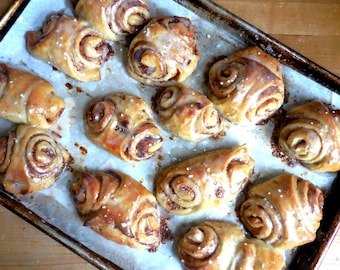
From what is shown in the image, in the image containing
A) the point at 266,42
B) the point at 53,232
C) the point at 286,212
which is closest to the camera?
the point at 53,232

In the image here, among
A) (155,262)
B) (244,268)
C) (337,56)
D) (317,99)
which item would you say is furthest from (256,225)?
(337,56)

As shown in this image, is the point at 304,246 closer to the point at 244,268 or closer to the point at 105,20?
the point at 244,268

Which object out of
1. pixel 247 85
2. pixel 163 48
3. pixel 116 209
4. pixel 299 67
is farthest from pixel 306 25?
pixel 116 209

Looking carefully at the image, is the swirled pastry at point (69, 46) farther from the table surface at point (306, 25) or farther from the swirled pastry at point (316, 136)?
the swirled pastry at point (316, 136)

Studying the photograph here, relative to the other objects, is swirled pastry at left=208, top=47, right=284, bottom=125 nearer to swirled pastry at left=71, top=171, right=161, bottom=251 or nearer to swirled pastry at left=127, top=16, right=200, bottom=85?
swirled pastry at left=127, top=16, right=200, bottom=85

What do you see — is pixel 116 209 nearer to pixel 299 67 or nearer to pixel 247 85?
pixel 247 85

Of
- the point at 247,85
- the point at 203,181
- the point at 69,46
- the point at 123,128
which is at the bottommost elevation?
the point at 203,181
